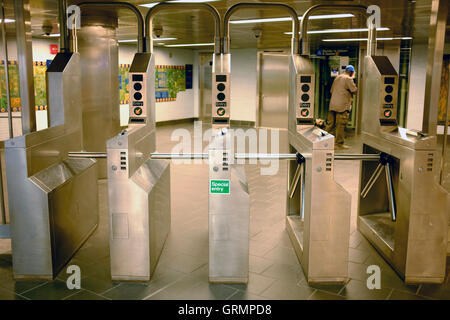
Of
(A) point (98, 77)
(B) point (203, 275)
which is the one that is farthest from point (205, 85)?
(B) point (203, 275)

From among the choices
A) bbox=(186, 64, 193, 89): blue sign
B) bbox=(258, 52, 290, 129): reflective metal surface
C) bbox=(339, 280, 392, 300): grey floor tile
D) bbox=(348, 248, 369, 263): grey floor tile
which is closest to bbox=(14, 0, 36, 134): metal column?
bbox=(339, 280, 392, 300): grey floor tile

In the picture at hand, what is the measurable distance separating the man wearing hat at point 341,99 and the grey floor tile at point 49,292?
5.74 m

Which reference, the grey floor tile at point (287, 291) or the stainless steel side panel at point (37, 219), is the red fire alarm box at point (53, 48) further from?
the grey floor tile at point (287, 291)

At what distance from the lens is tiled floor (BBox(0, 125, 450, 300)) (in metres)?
2.61

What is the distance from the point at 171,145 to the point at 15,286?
Result: 5.42 metres

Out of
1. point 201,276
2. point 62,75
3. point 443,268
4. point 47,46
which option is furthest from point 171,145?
point 443,268

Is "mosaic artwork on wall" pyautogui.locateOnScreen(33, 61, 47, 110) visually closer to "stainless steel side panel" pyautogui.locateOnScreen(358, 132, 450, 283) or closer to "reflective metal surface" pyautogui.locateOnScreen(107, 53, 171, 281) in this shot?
"reflective metal surface" pyautogui.locateOnScreen(107, 53, 171, 281)

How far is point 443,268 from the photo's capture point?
2762 millimetres

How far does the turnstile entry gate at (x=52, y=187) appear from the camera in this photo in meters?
2.68

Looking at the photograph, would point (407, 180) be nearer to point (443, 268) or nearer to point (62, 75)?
point (443, 268)

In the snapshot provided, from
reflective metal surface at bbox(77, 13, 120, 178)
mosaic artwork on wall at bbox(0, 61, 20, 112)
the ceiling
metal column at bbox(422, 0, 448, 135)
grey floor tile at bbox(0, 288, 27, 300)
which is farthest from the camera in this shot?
mosaic artwork on wall at bbox(0, 61, 20, 112)

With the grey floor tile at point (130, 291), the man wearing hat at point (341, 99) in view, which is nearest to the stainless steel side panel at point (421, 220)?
the grey floor tile at point (130, 291)

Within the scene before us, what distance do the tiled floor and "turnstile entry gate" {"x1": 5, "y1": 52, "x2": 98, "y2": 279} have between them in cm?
14

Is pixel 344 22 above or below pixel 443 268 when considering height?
above
